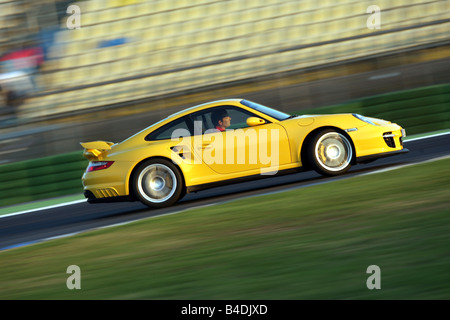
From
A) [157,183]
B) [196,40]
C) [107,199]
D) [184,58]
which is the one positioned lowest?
[107,199]

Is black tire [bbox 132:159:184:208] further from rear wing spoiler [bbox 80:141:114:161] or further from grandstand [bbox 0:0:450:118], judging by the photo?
grandstand [bbox 0:0:450:118]

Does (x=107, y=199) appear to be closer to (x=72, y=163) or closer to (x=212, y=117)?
(x=212, y=117)

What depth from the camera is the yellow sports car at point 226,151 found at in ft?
27.1

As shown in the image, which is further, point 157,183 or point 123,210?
point 123,210

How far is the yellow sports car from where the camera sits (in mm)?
8258

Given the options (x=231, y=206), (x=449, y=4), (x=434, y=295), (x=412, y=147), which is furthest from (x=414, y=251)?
(x=449, y=4)

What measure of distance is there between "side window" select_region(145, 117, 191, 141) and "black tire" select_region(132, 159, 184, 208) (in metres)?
0.35

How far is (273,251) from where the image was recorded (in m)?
5.18

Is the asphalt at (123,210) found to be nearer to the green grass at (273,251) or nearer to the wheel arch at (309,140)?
the wheel arch at (309,140)

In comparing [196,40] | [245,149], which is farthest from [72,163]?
[196,40]

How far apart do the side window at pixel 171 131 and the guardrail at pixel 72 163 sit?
4.87 meters

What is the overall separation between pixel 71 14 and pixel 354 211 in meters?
14.2

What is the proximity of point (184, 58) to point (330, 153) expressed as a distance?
9.91 metres
